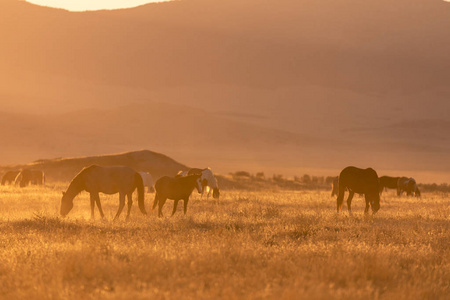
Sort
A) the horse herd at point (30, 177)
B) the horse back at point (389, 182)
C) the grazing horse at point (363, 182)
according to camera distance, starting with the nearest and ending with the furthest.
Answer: the grazing horse at point (363, 182), the horse back at point (389, 182), the horse herd at point (30, 177)

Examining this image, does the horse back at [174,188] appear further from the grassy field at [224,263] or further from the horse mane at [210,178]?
the horse mane at [210,178]

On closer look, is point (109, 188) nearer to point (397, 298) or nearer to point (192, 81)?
point (397, 298)

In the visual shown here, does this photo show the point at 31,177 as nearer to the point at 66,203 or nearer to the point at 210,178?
the point at 210,178

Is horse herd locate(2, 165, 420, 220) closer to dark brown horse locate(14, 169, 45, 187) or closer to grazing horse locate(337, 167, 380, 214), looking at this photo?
grazing horse locate(337, 167, 380, 214)

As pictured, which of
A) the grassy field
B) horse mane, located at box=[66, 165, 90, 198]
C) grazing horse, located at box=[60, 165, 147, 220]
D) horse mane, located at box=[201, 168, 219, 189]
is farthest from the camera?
horse mane, located at box=[201, 168, 219, 189]

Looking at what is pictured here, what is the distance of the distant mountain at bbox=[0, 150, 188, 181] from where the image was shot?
5322cm

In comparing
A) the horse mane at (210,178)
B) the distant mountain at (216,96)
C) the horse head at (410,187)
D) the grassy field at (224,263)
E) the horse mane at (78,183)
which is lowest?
the grassy field at (224,263)

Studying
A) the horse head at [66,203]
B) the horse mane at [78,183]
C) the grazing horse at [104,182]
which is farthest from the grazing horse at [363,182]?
the horse head at [66,203]

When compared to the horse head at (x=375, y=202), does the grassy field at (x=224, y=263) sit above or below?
below

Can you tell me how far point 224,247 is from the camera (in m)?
11.3

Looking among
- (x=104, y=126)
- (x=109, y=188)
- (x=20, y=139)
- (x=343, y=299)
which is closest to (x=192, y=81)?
(x=104, y=126)

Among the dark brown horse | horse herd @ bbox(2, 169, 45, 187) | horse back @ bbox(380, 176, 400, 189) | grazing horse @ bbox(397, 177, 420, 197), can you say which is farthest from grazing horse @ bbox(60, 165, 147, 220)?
horse back @ bbox(380, 176, 400, 189)

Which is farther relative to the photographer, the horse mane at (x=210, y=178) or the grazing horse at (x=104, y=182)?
the horse mane at (x=210, y=178)

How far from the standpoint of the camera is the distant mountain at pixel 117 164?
175ft
